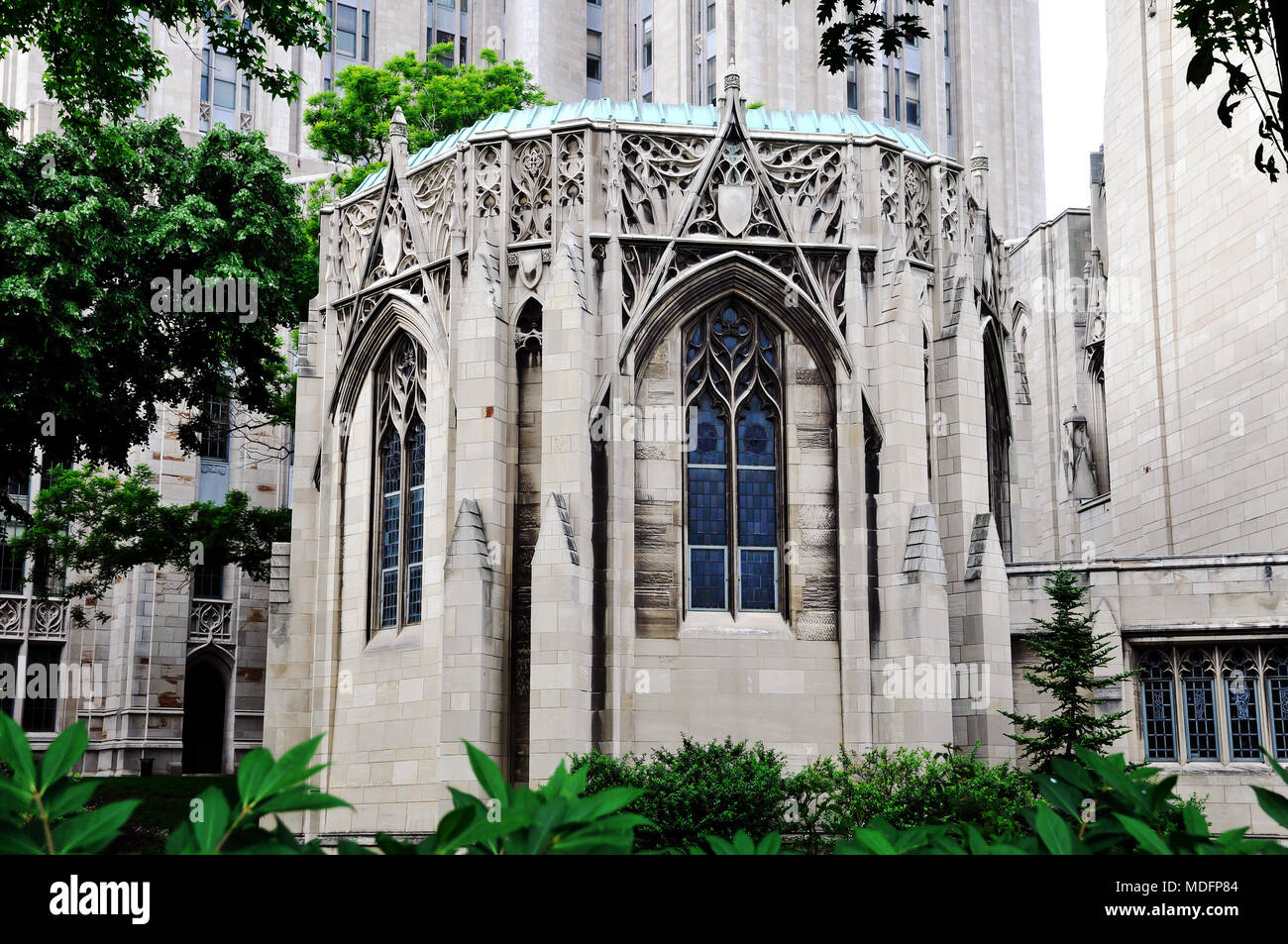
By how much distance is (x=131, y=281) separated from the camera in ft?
97.7

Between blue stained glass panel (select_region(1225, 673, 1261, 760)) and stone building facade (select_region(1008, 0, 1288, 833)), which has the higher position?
stone building facade (select_region(1008, 0, 1288, 833))

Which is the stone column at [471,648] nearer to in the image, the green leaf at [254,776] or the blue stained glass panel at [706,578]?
the blue stained glass panel at [706,578]

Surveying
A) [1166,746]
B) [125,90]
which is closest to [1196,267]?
[1166,746]

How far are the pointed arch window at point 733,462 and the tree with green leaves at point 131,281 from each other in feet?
38.8

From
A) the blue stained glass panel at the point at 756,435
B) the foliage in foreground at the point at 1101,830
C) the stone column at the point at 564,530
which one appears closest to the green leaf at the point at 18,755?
the foliage in foreground at the point at 1101,830

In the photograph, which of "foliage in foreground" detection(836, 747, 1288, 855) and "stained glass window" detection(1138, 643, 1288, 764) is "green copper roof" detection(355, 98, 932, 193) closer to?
"stained glass window" detection(1138, 643, 1288, 764)

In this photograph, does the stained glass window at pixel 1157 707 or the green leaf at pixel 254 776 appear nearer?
the green leaf at pixel 254 776

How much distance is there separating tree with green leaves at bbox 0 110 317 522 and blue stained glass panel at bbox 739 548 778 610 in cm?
1347

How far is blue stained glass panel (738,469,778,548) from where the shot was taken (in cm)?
2294

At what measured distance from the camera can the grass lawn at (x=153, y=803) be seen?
27641 mm

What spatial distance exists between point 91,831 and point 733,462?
2076cm

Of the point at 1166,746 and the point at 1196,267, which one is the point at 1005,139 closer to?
the point at 1196,267

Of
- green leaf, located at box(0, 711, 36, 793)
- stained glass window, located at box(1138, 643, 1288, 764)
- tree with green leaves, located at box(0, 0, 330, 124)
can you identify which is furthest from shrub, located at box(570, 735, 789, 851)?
green leaf, located at box(0, 711, 36, 793)

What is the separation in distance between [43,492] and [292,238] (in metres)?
10.0
